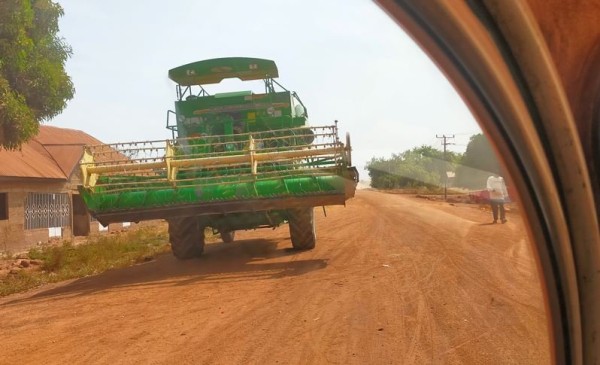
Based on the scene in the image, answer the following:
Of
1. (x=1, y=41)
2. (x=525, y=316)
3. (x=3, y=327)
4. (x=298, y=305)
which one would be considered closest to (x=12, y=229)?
(x=1, y=41)

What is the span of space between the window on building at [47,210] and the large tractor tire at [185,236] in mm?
13337

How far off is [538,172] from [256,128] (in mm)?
9469

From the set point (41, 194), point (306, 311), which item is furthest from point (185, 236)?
point (41, 194)

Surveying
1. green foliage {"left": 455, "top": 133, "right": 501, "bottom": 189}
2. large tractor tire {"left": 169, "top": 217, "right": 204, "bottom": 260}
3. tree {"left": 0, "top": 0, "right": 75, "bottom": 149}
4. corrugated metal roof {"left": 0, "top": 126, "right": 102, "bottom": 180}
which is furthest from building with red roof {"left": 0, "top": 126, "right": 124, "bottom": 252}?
green foliage {"left": 455, "top": 133, "right": 501, "bottom": 189}

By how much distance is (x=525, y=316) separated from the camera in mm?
4848

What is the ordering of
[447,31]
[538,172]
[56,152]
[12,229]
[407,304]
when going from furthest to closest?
1. [56,152]
2. [12,229]
3. [407,304]
4. [538,172]
5. [447,31]

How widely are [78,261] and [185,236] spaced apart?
4.20 meters

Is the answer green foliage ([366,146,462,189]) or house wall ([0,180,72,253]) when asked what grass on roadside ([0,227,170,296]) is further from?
green foliage ([366,146,462,189])

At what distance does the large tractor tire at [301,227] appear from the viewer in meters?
11.0

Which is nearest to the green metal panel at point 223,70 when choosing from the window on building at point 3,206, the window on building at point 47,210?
the window on building at point 3,206

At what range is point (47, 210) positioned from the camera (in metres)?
23.5

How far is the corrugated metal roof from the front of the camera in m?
21.7

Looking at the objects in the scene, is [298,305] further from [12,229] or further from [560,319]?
[12,229]

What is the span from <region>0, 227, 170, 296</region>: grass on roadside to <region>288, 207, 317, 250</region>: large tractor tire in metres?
3.80
